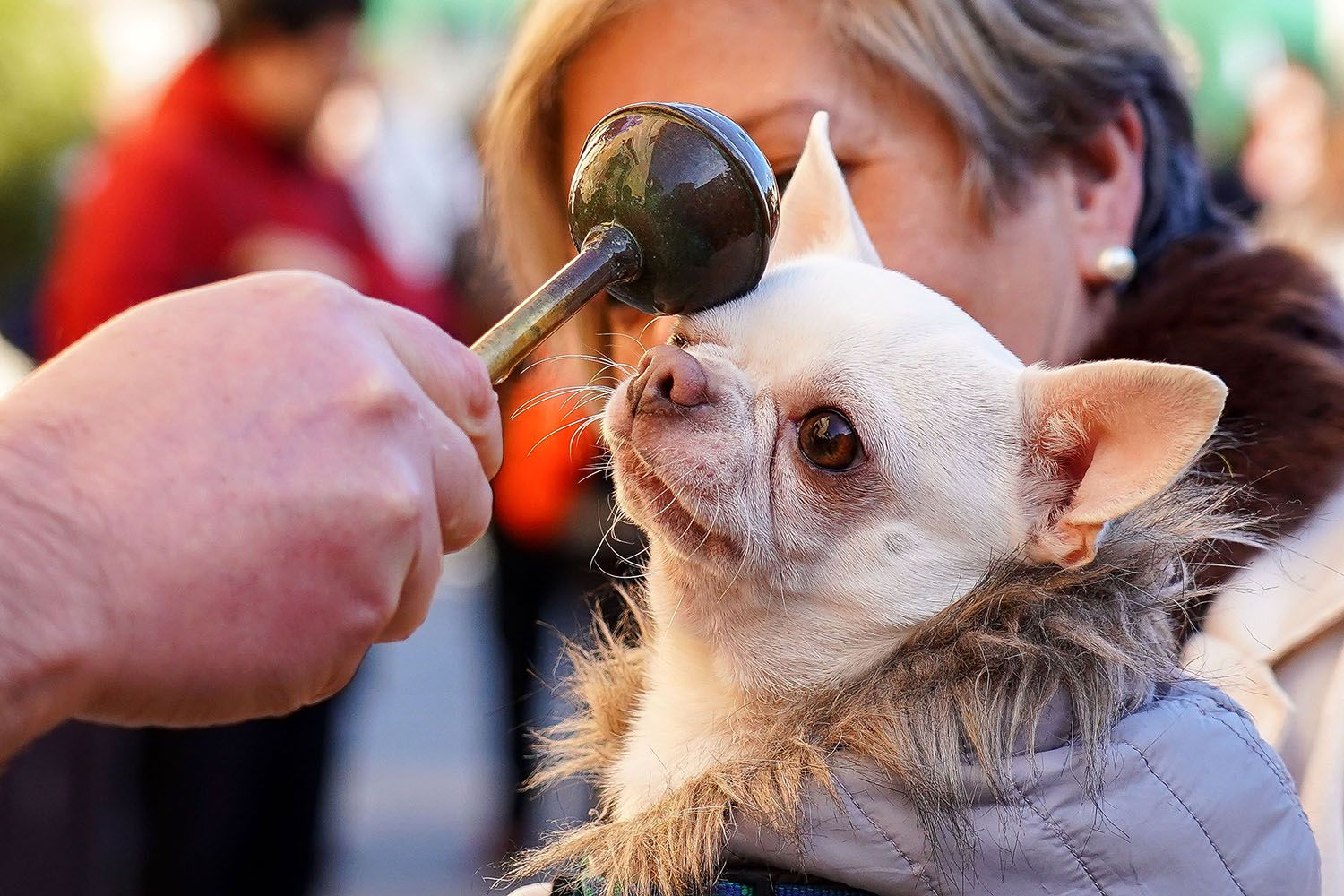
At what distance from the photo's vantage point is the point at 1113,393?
124 centimetres

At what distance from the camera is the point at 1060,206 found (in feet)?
5.63

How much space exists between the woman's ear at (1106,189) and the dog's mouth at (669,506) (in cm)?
71

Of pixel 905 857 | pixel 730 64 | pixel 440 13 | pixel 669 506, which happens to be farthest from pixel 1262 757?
pixel 440 13

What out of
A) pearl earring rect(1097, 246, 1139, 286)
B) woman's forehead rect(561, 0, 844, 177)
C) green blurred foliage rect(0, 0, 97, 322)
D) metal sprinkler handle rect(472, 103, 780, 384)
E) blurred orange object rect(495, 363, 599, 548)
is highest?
green blurred foliage rect(0, 0, 97, 322)

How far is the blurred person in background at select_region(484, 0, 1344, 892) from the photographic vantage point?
143 cm

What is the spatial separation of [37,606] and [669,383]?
712 millimetres

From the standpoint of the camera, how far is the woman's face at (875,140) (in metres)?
1.62

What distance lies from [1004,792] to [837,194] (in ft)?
2.32

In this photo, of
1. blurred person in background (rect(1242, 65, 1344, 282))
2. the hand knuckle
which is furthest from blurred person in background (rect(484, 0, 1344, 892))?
blurred person in background (rect(1242, 65, 1344, 282))

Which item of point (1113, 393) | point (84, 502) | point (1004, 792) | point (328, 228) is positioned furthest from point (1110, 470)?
point (328, 228)

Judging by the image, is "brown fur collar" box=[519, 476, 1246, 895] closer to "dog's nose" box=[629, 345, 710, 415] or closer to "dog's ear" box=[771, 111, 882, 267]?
"dog's nose" box=[629, 345, 710, 415]

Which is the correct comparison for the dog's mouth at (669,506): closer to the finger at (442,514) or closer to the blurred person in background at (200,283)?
the finger at (442,514)

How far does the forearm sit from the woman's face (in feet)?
3.45

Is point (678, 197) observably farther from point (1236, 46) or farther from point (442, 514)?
point (1236, 46)
